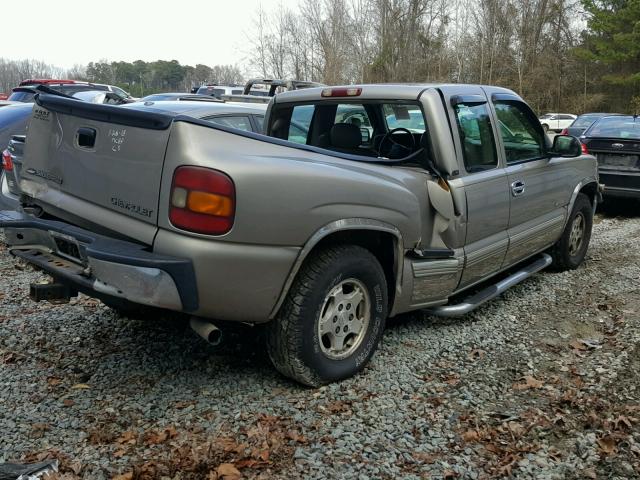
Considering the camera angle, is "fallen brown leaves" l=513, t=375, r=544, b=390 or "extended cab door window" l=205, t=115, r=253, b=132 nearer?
"fallen brown leaves" l=513, t=375, r=544, b=390

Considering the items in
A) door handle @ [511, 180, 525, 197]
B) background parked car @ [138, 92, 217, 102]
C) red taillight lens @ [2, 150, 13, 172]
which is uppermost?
background parked car @ [138, 92, 217, 102]

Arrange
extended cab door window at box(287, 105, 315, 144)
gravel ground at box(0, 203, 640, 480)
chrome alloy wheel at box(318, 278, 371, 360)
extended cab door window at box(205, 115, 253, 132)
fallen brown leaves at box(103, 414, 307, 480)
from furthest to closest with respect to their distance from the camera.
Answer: extended cab door window at box(205, 115, 253, 132), extended cab door window at box(287, 105, 315, 144), chrome alloy wheel at box(318, 278, 371, 360), gravel ground at box(0, 203, 640, 480), fallen brown leaves at box(103, 414, 307, 480)

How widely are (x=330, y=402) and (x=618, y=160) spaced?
7.74m

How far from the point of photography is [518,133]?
4832mm

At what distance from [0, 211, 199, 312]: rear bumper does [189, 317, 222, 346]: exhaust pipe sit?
0.20m

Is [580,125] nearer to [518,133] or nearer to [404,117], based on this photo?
[518,133]

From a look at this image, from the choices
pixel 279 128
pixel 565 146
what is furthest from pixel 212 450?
pixel 565 146

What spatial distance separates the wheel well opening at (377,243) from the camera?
10.7 feet

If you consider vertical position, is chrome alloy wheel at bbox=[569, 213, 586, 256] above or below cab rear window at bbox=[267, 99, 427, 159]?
below

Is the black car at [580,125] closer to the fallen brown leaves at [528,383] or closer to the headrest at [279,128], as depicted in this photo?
the headrest at [279,128]

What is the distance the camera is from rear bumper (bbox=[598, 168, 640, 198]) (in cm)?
890

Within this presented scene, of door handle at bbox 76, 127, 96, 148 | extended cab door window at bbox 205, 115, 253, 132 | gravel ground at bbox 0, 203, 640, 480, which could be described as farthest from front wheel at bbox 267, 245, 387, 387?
extended cab door window at bbox 205, 115, 253, 132

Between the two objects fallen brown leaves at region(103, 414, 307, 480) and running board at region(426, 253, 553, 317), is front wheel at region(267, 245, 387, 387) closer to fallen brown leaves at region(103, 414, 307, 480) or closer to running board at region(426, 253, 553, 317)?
fallen brown leaves at region(103, 414, 307, 480)

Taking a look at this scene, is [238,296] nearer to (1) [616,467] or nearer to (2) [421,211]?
(2) [421,211]
